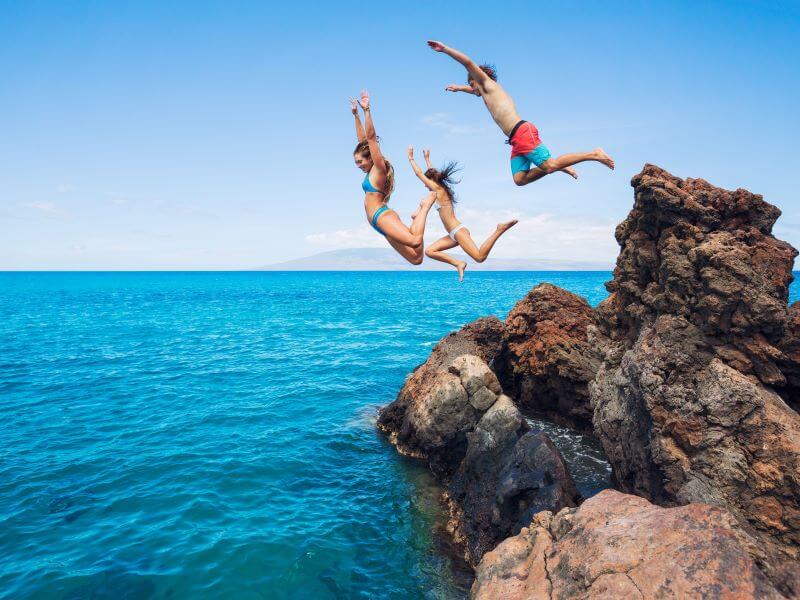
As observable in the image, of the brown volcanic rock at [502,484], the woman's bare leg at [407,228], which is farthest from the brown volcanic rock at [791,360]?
the woman's bare leg at [407,228]

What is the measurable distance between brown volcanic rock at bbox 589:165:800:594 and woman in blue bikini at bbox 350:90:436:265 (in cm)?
680

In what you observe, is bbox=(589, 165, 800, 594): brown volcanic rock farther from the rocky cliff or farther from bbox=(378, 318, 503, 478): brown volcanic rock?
bbox=(378, 318, 503, 478): brown volcanic rock

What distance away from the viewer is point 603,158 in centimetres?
671

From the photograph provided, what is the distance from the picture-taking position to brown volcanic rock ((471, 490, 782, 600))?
496cm

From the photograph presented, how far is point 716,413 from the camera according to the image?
962 cm

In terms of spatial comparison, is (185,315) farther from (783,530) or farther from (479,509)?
(783,530)

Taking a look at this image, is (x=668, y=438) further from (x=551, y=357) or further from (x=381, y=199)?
(x=551, y=357)

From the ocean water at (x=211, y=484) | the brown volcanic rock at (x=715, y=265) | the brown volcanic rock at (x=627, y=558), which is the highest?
the brown volcanic rock at (x=715, y=265)

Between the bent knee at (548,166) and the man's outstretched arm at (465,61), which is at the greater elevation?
the man's outstretched arm at (465,61)

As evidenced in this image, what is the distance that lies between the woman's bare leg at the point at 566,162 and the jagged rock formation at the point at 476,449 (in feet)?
24.9

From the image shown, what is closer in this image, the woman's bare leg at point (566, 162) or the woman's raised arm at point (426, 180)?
the woman's bare leg at point (566, 162)

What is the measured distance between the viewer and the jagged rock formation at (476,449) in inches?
458

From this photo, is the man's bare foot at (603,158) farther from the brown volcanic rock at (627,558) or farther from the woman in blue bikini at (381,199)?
the brown volcanic rock at (627,558)

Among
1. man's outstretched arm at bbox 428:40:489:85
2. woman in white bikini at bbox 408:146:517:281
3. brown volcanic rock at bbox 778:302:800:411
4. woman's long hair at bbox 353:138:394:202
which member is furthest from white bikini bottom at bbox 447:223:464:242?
brown volcanic rock at bbox 778:302:800:411
